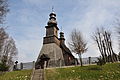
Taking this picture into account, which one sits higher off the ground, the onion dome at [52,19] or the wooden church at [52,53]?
the onion dome at [52,19]

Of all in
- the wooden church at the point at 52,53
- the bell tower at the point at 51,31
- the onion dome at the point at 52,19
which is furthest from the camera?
the onion dome at the point at 52,19

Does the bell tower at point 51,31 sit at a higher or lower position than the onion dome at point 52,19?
lower

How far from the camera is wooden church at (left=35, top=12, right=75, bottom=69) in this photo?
1591 inches

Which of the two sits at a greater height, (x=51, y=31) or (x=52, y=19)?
(x=52, y=19)

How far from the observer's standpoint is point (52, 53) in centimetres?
4309

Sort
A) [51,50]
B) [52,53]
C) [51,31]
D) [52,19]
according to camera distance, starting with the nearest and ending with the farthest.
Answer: [52,53] → [51,50] → [51,31] → [52,19]

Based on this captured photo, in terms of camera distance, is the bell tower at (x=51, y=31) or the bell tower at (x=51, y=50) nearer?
the bell tower at (x=51, y=50)

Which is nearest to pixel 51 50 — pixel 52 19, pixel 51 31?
pixel 51 31

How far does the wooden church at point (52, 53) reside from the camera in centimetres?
4041

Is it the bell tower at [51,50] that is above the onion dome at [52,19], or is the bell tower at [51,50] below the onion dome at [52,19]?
below

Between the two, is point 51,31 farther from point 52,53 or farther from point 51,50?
point 52,53

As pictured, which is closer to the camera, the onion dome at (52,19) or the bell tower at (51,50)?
the bell tower at (51,50)

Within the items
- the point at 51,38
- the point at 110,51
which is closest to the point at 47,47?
the point at 51,38

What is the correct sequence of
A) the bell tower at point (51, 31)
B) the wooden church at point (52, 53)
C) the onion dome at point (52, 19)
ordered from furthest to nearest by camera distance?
the onion dome at point (52, 19) < the bell tower at point (51, 31) < the wooden church at point (52, 53)
